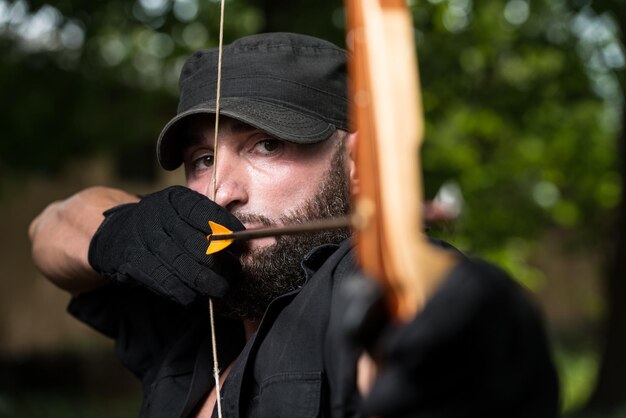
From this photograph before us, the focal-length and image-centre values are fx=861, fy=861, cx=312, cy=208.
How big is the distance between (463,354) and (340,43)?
3198 mm

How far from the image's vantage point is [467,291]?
2.40 feet

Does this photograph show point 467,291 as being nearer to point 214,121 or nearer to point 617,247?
point 214,121

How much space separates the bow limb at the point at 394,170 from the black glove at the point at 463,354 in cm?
2

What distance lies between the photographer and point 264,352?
51.1 inches

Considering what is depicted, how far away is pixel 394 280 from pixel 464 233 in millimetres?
4961

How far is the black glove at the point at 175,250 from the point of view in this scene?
1.43 m

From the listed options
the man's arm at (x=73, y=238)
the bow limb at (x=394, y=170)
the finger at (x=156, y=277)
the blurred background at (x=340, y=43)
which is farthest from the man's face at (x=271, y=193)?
the blurred background at (x=340, y=43)

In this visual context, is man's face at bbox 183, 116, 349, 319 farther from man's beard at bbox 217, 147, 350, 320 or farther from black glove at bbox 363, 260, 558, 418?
black glove at bbox 363, 260, 558, 418

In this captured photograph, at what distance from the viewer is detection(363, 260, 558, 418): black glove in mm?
722

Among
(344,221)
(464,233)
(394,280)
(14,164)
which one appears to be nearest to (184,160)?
(344,221)

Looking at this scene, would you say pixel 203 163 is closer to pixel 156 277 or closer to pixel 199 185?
pixel 199 185

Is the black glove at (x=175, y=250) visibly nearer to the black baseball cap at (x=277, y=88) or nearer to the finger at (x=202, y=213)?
the finger at (x=202, y=213)

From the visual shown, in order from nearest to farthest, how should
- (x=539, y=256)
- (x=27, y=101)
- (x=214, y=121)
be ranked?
(x=214, y=121) < (x=27, y=101) < (x=539, y=256)

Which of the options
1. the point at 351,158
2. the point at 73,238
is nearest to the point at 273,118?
the point at 351,158
